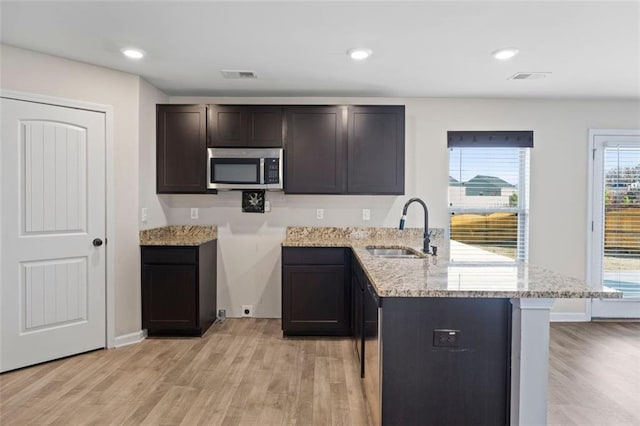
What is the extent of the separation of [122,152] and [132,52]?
90cm

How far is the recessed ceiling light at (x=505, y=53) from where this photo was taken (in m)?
2.69

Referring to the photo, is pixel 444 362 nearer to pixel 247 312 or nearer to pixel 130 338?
pixel 247 312

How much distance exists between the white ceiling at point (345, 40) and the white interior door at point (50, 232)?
0.61m

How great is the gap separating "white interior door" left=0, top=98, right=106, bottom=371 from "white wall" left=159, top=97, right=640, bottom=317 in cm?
102

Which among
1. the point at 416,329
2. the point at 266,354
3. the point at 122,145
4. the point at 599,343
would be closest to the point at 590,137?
the point at 599,343

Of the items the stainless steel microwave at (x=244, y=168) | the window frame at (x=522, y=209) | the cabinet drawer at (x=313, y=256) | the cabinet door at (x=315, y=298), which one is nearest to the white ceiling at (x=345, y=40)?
the stainless steel microwave at (x=244, y=168)

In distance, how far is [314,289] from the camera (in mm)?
3412

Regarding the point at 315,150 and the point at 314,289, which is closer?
the point at 314,289

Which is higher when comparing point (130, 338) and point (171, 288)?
point (171, 288)

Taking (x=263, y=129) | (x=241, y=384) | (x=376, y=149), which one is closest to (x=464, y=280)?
(x=241, y=384)

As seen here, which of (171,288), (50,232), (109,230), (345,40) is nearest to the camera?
(345,40)

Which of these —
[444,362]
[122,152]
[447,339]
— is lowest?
[444,362]

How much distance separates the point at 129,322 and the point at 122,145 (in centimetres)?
160

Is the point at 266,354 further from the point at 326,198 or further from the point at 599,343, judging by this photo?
the point at 599,343
